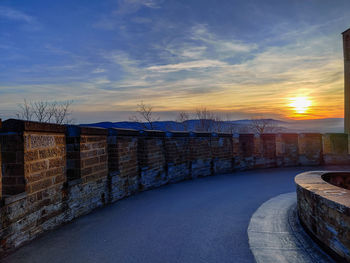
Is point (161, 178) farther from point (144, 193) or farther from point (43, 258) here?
point (43, 258)

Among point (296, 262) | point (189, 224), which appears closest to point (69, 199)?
point (189, 224)

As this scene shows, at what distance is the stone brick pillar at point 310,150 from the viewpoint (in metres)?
12.6

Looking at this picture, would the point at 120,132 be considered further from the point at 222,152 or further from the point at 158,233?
the point at 222,152

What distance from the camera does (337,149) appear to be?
503 inches

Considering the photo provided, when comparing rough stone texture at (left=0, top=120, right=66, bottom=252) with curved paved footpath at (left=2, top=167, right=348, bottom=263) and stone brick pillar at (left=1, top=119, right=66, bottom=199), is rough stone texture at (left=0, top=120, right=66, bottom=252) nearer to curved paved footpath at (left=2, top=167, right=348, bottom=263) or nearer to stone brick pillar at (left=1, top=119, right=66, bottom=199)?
stone brick pillar at (left=1, top=119, right=66, bottom=199)

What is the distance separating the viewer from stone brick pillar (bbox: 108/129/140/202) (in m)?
6.36

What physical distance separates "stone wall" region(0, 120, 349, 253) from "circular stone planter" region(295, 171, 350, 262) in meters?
3.97

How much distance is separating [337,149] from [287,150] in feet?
8.45

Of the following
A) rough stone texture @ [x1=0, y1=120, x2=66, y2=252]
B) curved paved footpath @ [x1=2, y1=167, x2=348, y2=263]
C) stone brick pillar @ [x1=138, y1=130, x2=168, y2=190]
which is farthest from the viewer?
stone brick pillar @ [x1=138, y1=130, x2=168, y2=190]

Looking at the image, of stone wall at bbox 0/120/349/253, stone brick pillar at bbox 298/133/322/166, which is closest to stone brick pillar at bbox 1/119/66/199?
stone wall at bbox 0/120/349/253

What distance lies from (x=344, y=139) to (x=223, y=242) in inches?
469

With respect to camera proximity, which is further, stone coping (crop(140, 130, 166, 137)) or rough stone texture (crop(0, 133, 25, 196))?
stone coping (crop(140, 130, 166, 137))

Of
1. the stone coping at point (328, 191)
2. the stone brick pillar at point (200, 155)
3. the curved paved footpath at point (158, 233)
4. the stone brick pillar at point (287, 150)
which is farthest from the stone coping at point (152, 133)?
the stone brick pillar at point (287, 150)

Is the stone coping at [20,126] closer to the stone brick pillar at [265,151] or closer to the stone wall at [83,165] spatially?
the stone wall at [83,165]
